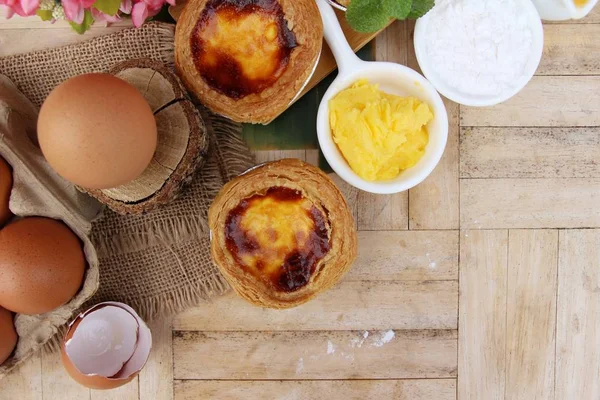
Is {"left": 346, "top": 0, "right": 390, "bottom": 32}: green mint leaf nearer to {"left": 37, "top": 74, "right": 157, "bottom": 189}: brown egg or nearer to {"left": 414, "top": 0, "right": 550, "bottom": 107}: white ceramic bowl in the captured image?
{"left": 414, "top": 0, "right": 550, "bottom": 107}: white ceramic bowl

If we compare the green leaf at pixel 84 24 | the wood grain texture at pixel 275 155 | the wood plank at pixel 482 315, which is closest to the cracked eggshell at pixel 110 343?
the wood grain texture at pixel 275 155

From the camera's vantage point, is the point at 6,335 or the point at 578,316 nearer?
the point at 6,335

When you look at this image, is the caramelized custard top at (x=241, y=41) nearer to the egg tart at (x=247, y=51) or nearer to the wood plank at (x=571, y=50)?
the egg tart at (x=247, y=51)

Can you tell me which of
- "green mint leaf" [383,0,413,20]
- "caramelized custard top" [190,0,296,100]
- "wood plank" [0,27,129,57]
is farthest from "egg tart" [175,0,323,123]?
"wood plank" [0,27,129,57]

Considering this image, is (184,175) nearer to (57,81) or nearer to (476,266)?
(57,81)

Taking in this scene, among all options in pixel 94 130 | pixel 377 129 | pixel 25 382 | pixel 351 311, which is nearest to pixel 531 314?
pixel 351 311

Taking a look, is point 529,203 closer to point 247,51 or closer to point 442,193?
point 442,193
